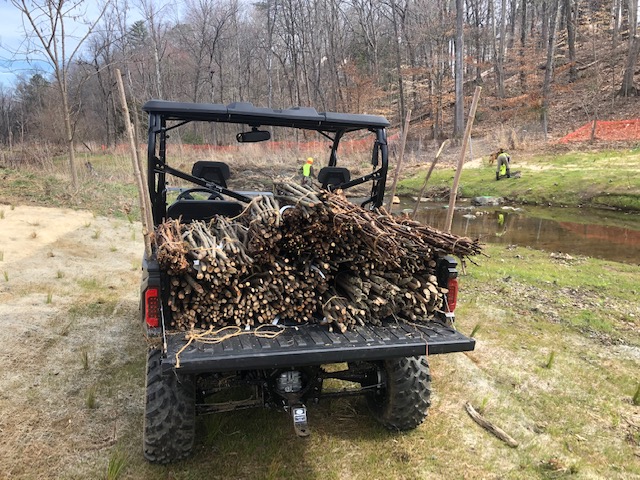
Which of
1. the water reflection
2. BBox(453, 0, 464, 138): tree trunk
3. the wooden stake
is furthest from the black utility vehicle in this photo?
BBox(453, 0, 464, 138): tree trunk

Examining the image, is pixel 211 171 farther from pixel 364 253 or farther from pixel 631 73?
pixel 631 73

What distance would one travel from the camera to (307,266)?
2818 mm

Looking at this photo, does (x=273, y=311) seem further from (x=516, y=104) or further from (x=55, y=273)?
(x=516, y=104)

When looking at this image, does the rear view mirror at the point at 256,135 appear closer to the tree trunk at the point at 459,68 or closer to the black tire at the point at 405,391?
the black tire at the point at 405,391

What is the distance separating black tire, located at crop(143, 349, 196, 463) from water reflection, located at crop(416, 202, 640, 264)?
8366 mm

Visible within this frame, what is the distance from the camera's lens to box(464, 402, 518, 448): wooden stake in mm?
3322

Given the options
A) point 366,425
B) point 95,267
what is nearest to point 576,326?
point 366,425

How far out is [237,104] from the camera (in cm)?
375

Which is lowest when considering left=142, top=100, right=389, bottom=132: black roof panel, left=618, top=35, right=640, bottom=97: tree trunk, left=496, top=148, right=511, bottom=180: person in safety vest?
left=496, top=148, right=511, bottom=180: person in safety vest

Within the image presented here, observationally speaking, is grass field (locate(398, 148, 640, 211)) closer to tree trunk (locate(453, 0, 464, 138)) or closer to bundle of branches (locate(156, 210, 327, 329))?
tree trunk (locate(453, 0, 464, 138))

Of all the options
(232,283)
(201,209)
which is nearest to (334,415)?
(232,283)

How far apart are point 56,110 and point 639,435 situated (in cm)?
3592

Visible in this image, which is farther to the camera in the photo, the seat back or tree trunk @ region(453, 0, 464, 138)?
tree trunk @ region(453, 0, 464, 138)

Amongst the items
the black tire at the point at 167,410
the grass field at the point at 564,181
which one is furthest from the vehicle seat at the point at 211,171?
the grass field at the point at 564,181
